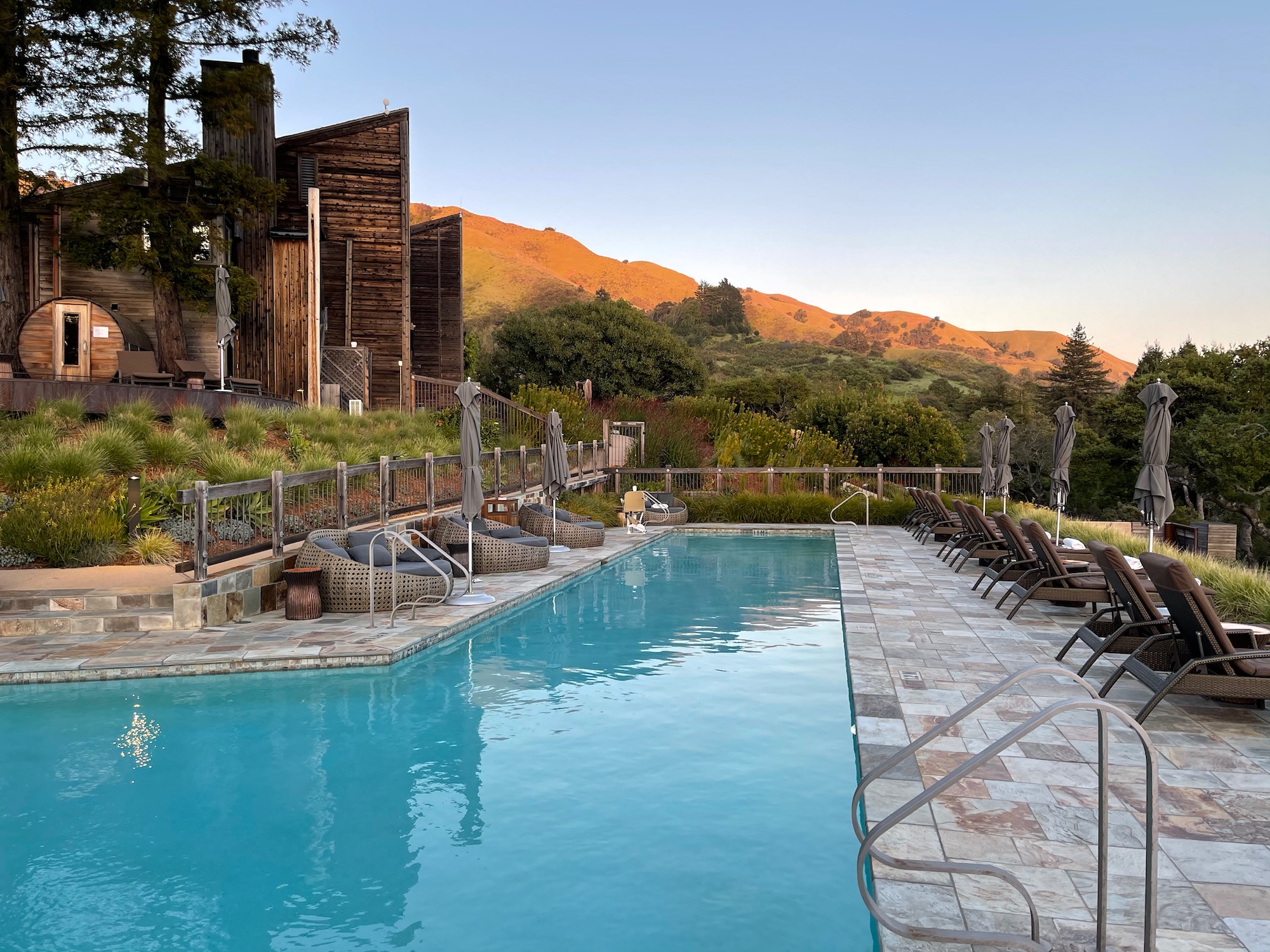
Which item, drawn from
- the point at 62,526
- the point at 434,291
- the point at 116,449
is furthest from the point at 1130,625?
the point at 434,291

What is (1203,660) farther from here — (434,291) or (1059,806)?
(434,291)

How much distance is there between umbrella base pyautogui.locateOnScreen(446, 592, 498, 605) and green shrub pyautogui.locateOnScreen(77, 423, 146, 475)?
177 inches

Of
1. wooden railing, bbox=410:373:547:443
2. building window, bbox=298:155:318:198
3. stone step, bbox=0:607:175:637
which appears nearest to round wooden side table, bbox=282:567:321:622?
stone step, bbox=0:607:175:637

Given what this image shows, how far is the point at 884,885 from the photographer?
337cm

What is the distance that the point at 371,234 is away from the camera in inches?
845

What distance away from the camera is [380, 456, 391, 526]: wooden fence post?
11141 mm

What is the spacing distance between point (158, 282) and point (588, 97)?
91.0 ft

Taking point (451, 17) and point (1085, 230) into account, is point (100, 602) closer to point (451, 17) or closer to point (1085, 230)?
point (451, 17)

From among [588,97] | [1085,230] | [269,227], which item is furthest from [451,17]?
[1085,230]

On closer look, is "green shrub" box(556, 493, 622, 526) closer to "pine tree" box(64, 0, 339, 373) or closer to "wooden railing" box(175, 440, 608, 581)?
"wooden railing" box(175, 440, 608, 581)

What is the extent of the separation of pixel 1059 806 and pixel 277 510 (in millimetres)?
7832

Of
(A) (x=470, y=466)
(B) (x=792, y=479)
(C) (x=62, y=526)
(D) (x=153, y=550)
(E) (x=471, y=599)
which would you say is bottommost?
(E) (x=471, y=599)

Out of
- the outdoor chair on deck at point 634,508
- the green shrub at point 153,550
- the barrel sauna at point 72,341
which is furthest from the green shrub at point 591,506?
the green shrub at point 153,550

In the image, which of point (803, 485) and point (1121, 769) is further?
point (803, 485)
